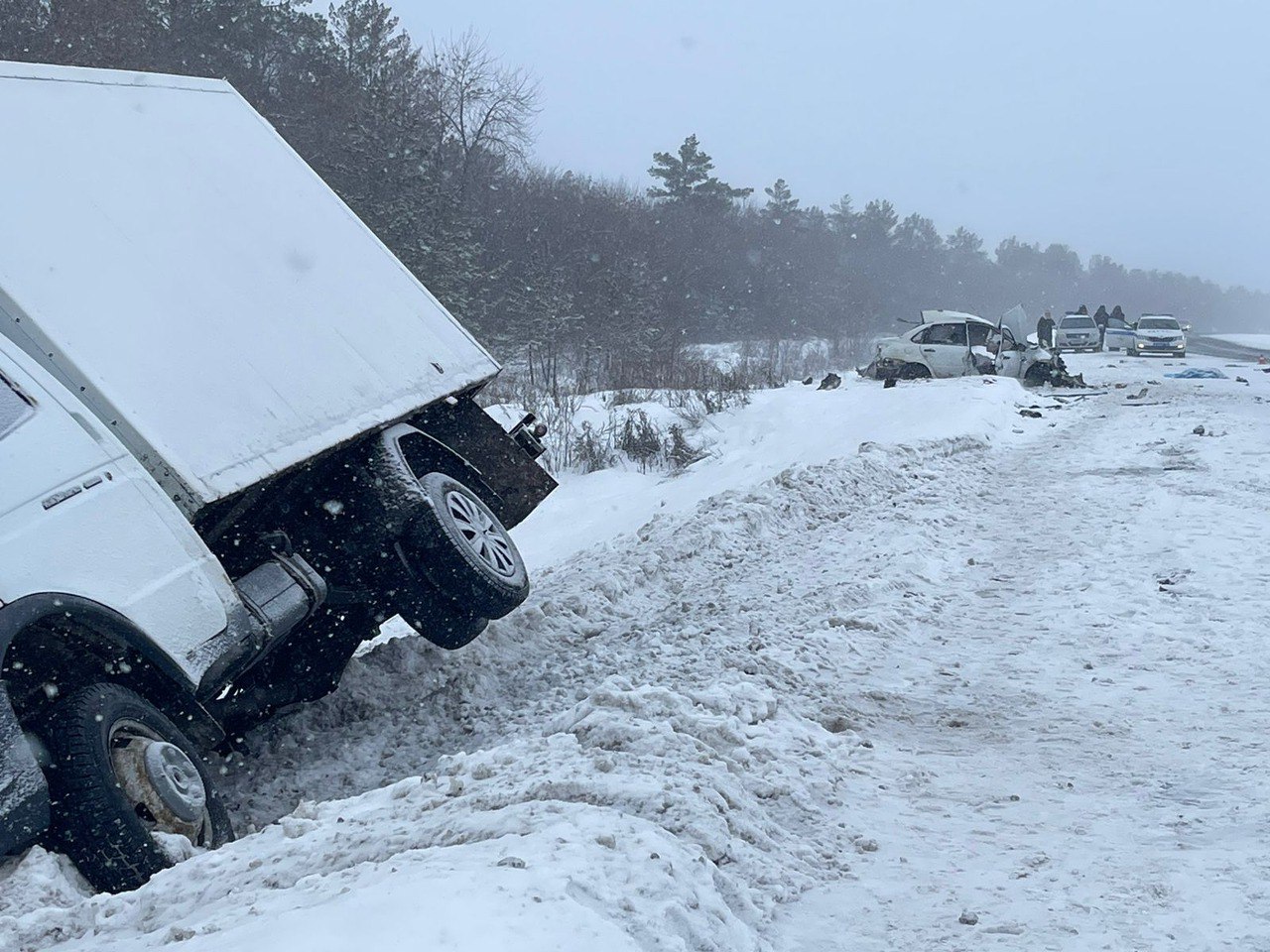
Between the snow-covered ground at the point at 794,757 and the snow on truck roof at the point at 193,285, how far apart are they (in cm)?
149

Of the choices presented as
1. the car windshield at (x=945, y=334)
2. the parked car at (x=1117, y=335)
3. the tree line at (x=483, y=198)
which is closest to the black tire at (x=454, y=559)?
the tree line at (x=483, y=198)

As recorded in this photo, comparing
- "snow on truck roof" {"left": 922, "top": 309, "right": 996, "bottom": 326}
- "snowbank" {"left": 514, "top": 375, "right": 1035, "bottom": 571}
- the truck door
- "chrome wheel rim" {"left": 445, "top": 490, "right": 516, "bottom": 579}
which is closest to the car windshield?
"snow on truck roof" {"left": 922, "top": 309, "right": 996, "bottom": 326}

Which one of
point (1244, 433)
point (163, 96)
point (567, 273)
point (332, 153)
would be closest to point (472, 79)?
point (567, 273)

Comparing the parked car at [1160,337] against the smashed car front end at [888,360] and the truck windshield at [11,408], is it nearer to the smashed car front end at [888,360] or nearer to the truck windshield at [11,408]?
the smashed car front end at [888,360]

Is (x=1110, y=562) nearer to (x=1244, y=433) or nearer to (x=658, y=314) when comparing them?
(x=1244, y=433)

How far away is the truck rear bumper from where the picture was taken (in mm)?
3164

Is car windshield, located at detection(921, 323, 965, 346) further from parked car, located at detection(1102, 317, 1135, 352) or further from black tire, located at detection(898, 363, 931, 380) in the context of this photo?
parked car, located at detection(1102, 317, 1135, 352)

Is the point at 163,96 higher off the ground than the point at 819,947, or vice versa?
the point at 163,96

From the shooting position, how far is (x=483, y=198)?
140ft

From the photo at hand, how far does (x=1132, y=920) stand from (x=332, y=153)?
A: 31898 mm

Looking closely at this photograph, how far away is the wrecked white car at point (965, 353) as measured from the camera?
2266 cm

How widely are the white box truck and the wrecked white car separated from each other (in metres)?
17.4

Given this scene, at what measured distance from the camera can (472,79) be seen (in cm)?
4278

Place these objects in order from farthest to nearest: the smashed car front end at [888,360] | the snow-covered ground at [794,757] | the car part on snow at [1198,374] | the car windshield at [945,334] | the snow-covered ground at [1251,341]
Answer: the snow-covered ground at [1251,341] < the car part on snow at [1198,374] < the smashed car front end at [888,360] < the car windshield at [945,334] < the snow-covered ground at [794,757]
